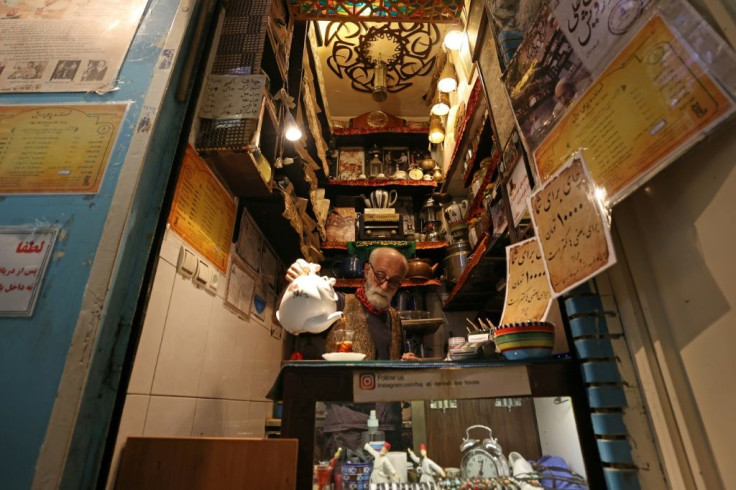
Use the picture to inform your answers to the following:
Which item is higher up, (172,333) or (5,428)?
(172,333)

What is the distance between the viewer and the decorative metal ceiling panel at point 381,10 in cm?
270

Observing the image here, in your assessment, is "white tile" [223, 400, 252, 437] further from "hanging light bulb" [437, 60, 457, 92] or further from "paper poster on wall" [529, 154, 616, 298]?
"hanging light bulb" [437, 60, 457, 92]

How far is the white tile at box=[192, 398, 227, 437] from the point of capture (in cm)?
167

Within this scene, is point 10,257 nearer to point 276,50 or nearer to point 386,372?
point 386,372

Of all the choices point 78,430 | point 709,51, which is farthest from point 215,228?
point 709,51

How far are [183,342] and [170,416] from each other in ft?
0.97

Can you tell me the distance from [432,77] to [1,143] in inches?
160

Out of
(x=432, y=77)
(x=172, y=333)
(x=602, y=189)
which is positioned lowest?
(x=172, y=333)

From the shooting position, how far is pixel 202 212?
177 cm

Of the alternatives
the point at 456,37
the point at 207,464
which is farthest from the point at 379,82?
the point at 207,464

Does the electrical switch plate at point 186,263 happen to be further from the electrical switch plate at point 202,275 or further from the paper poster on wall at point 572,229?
the paper poster on wall at point 572,229

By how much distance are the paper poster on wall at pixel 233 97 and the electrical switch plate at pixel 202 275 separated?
2.39 ft

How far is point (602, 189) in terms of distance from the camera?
2.73ft

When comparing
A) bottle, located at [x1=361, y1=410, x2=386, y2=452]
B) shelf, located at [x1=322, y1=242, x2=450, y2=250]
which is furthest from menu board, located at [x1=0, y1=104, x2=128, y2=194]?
shelf, located at [x1=322, y1=242, x2=450, y2=250]
